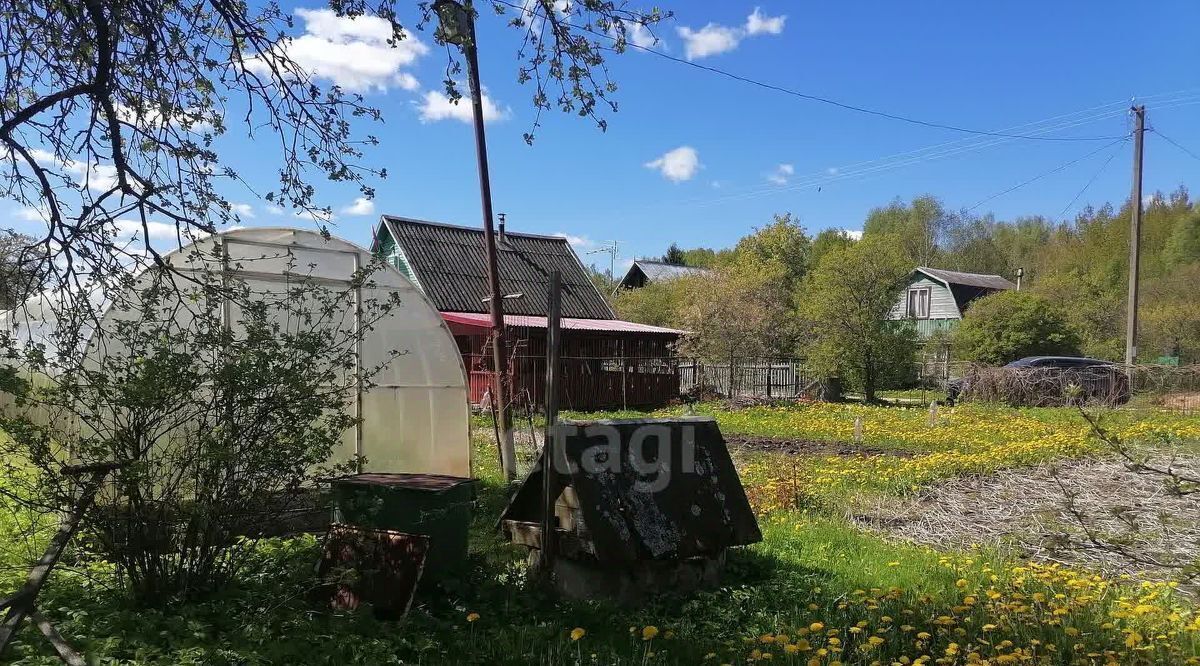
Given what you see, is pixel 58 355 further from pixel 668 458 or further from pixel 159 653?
pixel 668 458

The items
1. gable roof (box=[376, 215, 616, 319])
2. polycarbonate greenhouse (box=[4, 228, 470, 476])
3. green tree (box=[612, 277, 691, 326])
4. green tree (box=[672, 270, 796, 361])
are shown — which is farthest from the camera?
green tree (box=[612, 277, 691, 326])

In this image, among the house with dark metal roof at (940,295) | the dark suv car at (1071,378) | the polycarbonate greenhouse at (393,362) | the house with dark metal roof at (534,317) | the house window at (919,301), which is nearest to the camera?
the polycarbonate greenhouse at (393,362)

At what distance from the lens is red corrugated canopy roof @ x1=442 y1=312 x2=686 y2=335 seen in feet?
64.8

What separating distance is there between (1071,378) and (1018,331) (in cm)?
750

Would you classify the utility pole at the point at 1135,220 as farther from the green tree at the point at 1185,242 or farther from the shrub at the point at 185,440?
the green tree at the point at 1185,242

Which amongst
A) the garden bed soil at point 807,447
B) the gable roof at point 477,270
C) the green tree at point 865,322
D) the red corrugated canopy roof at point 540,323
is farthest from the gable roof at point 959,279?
the garden bed soil at point 807,447

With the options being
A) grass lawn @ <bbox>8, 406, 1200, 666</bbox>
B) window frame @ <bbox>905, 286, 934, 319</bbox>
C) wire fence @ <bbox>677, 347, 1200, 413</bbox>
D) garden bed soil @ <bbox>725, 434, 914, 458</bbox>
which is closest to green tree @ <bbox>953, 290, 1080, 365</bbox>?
wire fence @ <bbox>677, 347, 1200, 413</bbox>

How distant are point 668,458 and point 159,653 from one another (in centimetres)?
326

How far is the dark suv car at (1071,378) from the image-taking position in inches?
748

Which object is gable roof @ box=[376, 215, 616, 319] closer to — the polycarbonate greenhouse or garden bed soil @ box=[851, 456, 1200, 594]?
the polycarbonate greenhouse

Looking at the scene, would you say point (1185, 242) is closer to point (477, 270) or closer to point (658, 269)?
point (658, 269)

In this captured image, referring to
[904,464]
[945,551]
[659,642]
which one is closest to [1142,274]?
[904,464]

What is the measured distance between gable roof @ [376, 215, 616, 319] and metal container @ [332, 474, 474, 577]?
17.3 metres

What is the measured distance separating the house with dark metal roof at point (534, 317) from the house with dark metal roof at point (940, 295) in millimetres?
21172
